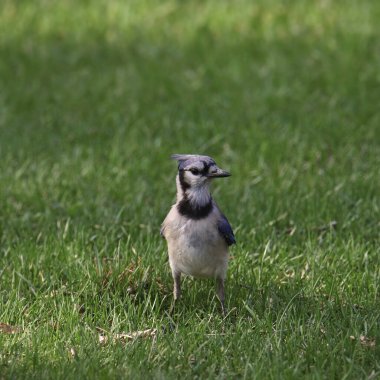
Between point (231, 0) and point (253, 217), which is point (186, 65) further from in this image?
point (253, 217)

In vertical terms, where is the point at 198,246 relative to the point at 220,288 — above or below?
above

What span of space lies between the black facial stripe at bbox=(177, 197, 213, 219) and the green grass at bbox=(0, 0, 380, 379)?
1.84 feet

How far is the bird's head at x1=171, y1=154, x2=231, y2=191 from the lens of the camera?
19.1 ft

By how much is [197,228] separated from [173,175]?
2529 millimetres

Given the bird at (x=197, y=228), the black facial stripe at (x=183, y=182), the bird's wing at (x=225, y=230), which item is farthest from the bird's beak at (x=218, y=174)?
the bird's wing at (x=225, y=230)

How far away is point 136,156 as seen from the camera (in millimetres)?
8766

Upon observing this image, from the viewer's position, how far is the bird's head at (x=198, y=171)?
230 inches

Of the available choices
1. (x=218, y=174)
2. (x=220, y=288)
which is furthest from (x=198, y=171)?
(x=220, y=288)

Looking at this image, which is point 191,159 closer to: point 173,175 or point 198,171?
point 198,171

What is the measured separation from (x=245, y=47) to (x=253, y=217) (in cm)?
446

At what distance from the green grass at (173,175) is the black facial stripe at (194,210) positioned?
0.56 meters

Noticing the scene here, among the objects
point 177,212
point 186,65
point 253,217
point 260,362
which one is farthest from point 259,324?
point 186,65

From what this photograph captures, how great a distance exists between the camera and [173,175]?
8.37 metres

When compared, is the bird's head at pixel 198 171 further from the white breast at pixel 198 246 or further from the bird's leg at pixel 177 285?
the bird's leg at pixel 177 285
